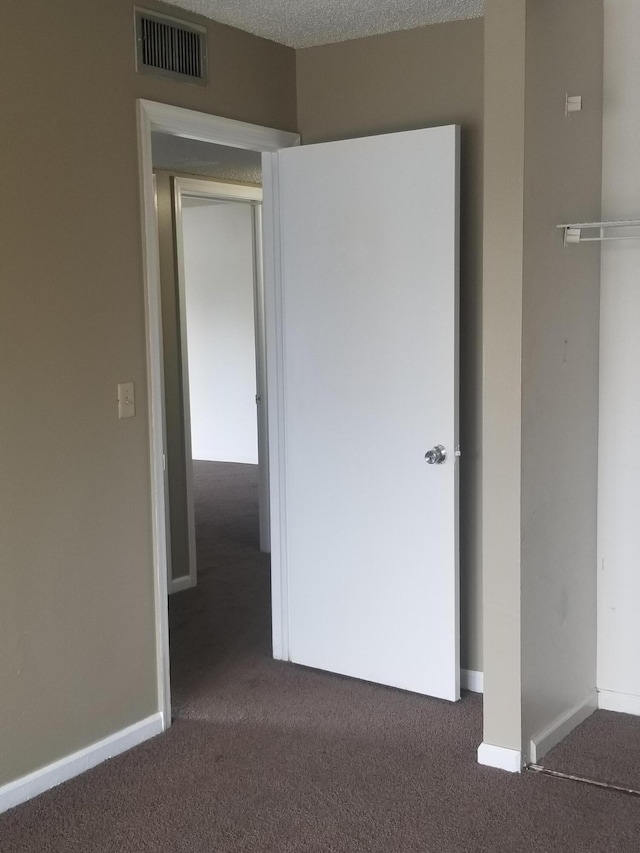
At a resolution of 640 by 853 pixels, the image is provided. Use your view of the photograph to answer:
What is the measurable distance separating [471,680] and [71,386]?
1.86m

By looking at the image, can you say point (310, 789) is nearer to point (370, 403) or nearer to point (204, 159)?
point (370, 403)

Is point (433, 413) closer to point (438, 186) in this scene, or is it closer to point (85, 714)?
point (438, 186)

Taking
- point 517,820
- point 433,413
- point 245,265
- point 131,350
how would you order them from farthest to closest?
point 245,265 < point 433,413 < point 131,350 < point 517,820

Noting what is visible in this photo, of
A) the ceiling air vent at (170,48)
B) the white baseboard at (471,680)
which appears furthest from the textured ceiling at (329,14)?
the white baseboard at (471,680)

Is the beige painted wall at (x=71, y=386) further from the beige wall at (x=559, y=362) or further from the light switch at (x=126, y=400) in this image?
the beige wall at (x=559, y=362)

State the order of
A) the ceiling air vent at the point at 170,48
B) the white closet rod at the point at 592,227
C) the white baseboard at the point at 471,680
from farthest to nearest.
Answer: the white baseboard at the point at 471,680 < the ceiling air vent at the point at 170,48 < the white closet rod at the point at 592,227

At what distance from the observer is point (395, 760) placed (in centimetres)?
296

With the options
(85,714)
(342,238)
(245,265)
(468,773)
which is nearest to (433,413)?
(342,238)

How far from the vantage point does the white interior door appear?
10.8 ft

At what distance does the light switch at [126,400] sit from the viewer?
3.02 metres

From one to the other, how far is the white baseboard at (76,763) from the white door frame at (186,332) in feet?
5.57

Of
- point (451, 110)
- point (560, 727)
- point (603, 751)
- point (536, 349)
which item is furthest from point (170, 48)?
point (603, 751)

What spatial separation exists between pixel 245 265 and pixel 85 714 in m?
6.25

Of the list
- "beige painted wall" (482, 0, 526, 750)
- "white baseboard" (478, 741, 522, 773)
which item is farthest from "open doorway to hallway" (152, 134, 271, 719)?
"beige painted wall" (482, 0, 526, 750)
